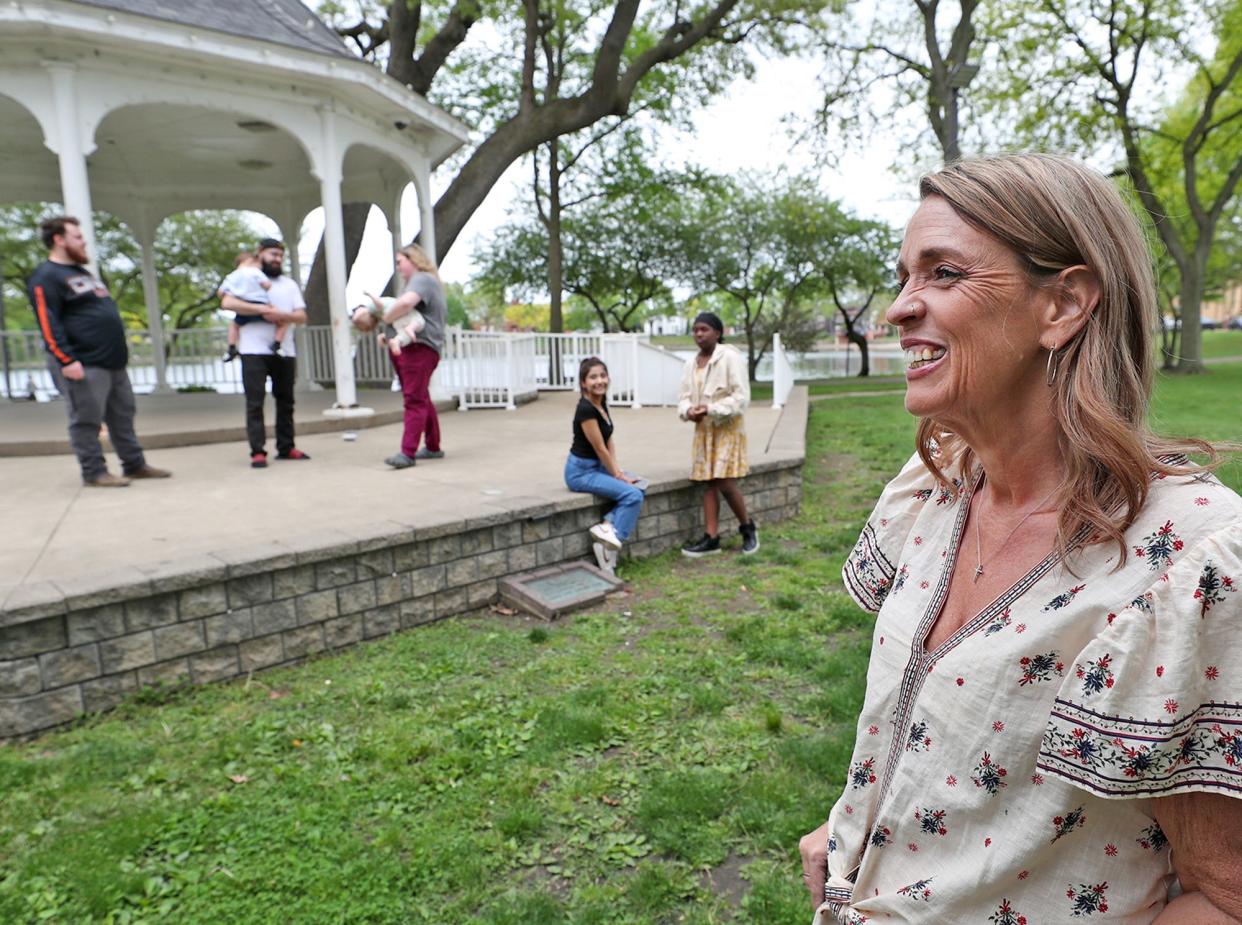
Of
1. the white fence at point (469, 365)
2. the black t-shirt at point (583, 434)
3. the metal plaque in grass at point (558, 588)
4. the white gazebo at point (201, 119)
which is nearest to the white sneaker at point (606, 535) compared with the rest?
the metal plaque in grass at point (558, 588)

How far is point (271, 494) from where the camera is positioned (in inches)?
210

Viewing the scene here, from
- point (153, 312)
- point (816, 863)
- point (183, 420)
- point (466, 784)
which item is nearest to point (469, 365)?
point (183, 420)

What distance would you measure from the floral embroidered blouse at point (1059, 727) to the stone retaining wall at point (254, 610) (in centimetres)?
318

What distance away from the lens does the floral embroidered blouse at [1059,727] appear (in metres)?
0.81

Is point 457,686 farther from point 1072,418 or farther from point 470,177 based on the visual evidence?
point 470,177

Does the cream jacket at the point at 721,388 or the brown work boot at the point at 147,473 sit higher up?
the cream jacket at the point at 721,388

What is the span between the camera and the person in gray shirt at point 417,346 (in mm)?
6320

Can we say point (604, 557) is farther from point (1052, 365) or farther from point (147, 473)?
point (1052, 365)

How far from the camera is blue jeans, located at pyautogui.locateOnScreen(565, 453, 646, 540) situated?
5059mm

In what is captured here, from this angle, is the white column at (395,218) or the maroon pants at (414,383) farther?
the white column at (395,218)

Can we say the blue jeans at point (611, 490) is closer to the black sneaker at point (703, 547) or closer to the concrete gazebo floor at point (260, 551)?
the concrete gazebo floor at point (260, 551)

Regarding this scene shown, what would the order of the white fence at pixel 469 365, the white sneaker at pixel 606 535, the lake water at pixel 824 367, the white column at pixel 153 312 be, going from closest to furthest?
the white sneaker at pixel 606 535 → the white fence at pixel 469 365 → the white column at pixel 153 312 → the lake water at pixel 824 367

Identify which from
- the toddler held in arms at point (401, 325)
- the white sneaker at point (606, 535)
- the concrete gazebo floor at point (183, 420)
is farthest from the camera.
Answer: the concrete gazebo floor at point (183, 420)

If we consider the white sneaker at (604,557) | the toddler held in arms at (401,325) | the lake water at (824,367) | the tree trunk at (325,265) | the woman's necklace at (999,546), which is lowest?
the white sneaker at (604,557)
